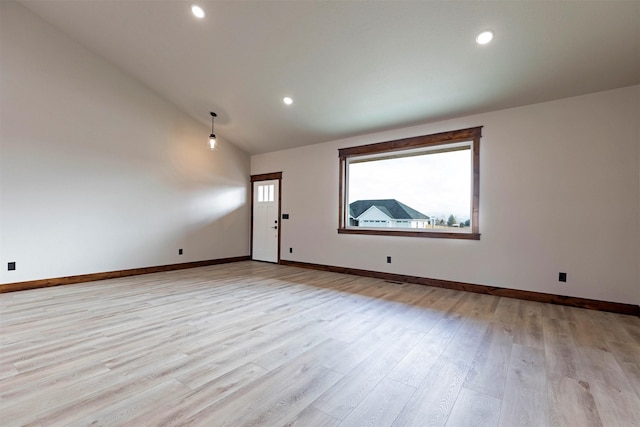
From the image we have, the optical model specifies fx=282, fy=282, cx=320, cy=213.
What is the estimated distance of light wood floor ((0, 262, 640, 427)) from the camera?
1521 millimetres

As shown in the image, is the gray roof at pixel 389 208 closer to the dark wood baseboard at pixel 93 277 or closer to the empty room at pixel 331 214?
the empty room at pixel 331 214

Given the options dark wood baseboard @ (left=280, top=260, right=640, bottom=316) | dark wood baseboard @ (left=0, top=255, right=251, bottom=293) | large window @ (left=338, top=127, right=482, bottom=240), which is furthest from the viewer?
large window @ (left=338, top=127, right=482, bottom=240)

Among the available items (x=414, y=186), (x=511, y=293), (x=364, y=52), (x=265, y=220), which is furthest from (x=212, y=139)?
(x=511, y=293)

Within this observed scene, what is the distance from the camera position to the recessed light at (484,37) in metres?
2.85

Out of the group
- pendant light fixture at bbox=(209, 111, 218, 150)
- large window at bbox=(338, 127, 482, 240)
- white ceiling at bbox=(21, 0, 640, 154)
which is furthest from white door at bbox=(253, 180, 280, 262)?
white ceiling at bbox=(21, 0, 640, 154)

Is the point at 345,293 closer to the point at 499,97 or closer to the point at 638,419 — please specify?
the point at 638,419

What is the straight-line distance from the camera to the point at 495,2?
2.56m

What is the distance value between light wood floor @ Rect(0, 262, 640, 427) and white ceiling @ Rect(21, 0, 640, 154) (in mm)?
2756

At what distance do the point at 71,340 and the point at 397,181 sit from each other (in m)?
4.66

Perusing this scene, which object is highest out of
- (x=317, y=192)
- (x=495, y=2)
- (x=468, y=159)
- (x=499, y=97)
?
(x=495, y=2)

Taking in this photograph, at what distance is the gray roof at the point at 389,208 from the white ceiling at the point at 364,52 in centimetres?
133

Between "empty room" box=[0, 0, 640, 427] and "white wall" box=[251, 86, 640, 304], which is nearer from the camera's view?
"empty room" box=[0, 0, 640, 427]

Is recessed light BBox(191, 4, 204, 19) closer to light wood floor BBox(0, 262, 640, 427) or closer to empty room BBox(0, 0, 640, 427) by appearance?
empty room BBox(0, 0, 640, 427)

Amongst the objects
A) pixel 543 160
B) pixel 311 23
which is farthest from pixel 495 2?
pixel 543 160
